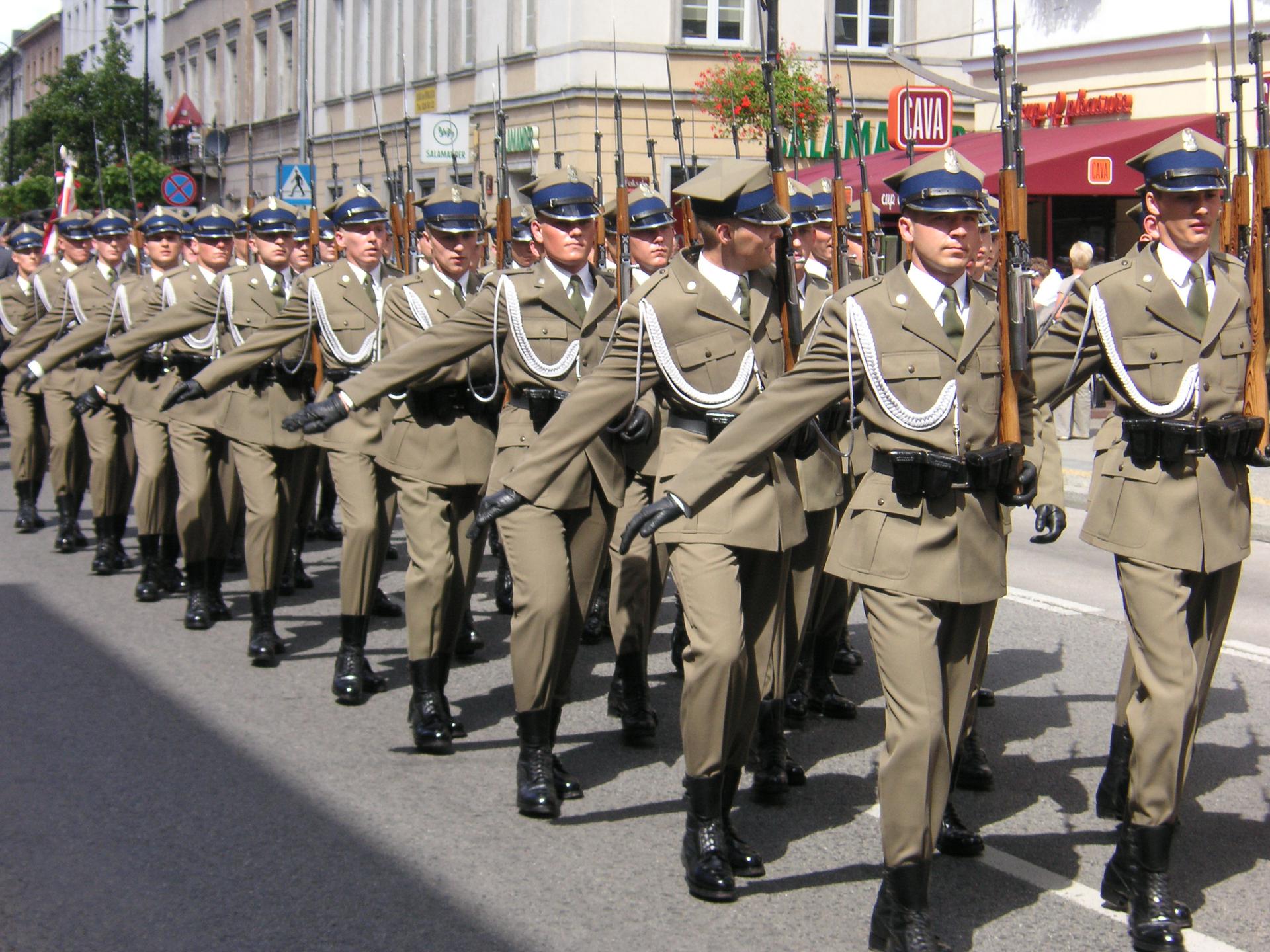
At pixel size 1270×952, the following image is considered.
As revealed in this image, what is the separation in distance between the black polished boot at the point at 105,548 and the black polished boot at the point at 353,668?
3420 mm

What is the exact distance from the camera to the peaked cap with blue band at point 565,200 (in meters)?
6.20

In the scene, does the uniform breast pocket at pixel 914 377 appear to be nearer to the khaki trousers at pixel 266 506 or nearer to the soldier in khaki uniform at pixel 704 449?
the soldier in khaki uniform at pixel 704 449

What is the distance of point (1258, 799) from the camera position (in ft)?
Answer: 18.9

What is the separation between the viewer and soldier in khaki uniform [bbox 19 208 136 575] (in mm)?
10117

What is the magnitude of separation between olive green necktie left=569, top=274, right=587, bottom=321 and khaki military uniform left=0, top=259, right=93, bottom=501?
6008mm

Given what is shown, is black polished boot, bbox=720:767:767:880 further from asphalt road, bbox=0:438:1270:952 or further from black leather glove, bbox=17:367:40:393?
black leather glove, bbox=17:367:40:393

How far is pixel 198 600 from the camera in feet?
29.0

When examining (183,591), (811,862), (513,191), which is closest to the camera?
(811,862)

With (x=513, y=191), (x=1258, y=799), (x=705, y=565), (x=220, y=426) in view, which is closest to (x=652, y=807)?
(x=705, y=565)

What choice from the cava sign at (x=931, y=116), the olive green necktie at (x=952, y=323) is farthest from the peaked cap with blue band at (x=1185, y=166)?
the cava sign at (x=931, y=116)

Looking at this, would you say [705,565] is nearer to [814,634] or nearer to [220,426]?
[814,634]

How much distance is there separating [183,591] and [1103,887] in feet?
20.6

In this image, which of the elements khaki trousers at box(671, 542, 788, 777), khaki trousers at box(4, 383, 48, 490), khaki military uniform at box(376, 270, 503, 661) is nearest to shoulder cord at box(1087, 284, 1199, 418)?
khaki trousers at box(671, 542, 788, 777)

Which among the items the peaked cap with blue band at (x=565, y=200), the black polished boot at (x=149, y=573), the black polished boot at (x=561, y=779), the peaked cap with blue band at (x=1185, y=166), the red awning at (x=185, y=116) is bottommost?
the black polished boot at (x=561, y=779)
